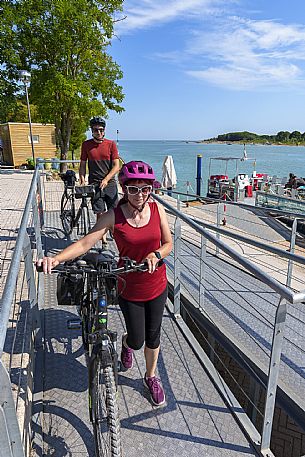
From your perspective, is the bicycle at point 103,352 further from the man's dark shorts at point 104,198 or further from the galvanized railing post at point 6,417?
the man's dark shorts at point 104,198

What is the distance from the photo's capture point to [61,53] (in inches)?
659

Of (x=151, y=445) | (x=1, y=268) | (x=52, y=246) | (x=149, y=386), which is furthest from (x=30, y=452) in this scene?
(x=52, y=246)

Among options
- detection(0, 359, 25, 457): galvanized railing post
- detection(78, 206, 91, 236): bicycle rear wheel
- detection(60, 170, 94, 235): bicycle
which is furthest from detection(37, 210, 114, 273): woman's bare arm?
detection(78, 206, 91, 236): bicycle rear wheel

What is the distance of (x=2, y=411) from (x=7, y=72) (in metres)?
20.5

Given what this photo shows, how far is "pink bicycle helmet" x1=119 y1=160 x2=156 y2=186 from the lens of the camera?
2.09 metres

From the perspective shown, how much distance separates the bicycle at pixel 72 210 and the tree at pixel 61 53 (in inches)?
469

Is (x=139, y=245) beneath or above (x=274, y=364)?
above

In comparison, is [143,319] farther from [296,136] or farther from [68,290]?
Answer: [296,136]

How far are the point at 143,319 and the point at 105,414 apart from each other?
703 millimetres

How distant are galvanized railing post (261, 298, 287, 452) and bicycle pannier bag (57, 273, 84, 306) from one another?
1.16m

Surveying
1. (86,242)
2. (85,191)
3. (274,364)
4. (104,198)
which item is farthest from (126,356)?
(104,198)

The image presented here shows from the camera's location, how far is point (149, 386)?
8.00 feet

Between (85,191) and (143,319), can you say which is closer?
(143,319)

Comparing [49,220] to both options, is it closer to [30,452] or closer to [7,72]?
[30,452]
